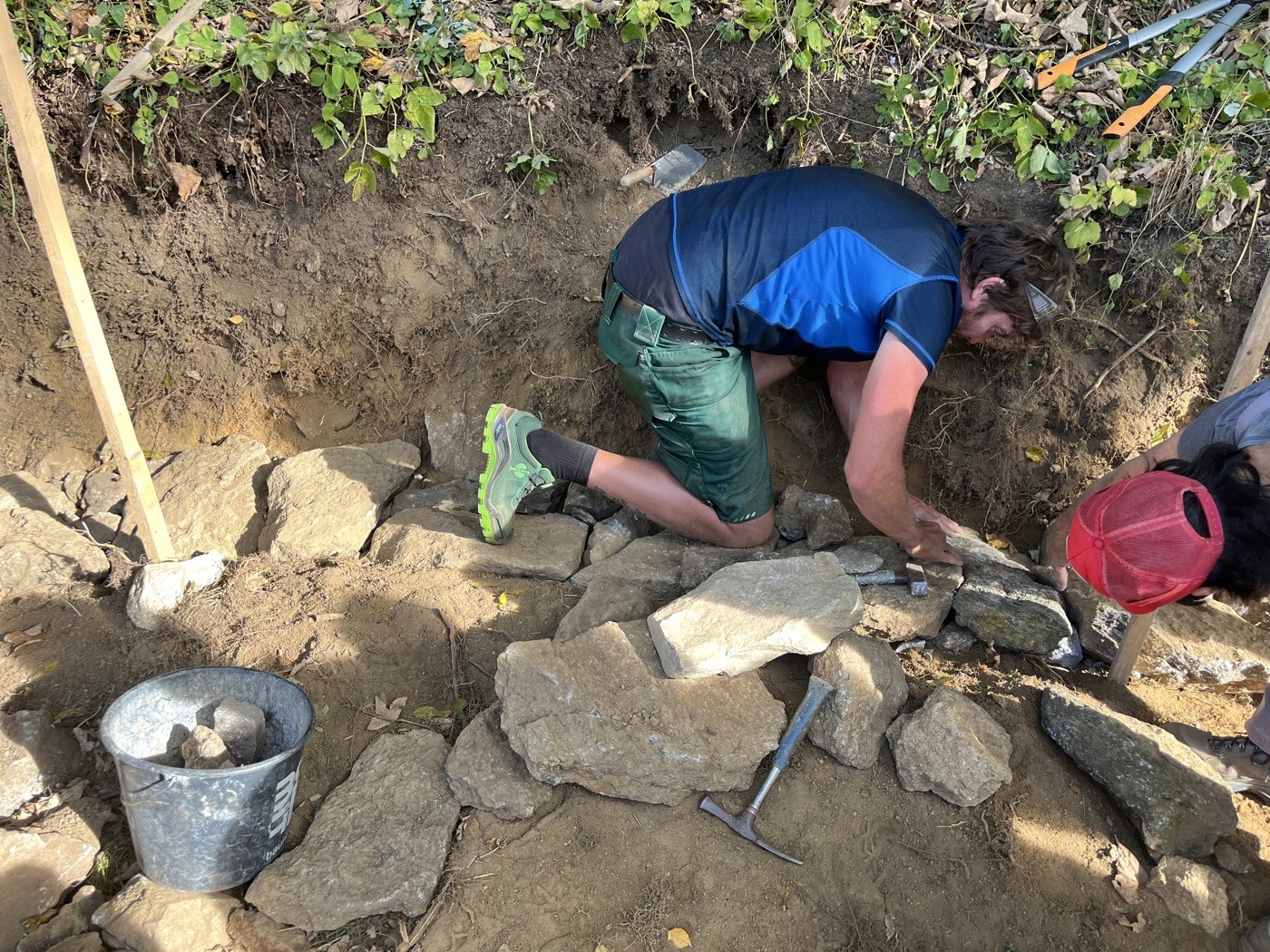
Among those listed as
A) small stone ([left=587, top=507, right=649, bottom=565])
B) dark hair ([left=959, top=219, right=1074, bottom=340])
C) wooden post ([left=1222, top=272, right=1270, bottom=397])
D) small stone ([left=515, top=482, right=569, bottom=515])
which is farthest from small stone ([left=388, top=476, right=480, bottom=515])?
wooden post ([left=1222, top=272, right=1270, bottom=397])

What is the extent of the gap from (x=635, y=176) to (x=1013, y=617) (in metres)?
2.45

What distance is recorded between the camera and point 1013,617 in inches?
111

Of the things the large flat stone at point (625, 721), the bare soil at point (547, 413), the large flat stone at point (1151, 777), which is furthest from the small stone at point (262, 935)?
the large flat stone at point (1151, 777)

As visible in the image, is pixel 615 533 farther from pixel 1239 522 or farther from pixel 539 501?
pixel 1239 522

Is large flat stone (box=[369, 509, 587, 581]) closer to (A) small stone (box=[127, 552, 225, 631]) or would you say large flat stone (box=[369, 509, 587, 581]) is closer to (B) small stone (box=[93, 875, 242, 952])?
(A) small stone (box=[127, 552, 225, 631])

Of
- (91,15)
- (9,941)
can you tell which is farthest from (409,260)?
(9,941)

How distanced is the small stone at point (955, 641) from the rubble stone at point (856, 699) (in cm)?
38

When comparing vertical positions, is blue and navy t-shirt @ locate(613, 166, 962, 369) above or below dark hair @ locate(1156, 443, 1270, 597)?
above

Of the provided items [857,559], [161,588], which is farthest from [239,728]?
[857,559]

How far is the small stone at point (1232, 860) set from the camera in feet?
7.46

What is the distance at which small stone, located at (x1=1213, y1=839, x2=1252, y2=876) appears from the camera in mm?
2273

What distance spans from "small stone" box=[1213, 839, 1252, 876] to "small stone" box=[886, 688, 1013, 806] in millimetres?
603

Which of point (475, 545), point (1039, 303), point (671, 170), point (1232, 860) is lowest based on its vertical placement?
point (1232, 860)

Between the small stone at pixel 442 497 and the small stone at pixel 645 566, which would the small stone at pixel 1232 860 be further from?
the small stone at pixel 442 497
